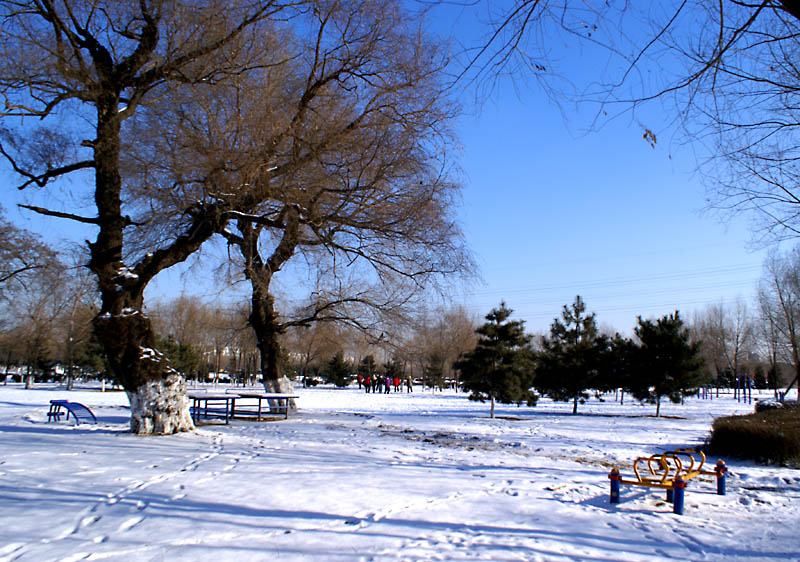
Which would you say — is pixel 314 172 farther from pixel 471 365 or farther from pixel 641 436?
pixel 471 365

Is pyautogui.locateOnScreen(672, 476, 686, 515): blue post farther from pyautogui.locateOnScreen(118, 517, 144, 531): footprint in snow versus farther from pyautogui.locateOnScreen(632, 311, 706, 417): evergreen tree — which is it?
pyautogui.locateOnScreen(632, 311, 706, 417): evergreen tree

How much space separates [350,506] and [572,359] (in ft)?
80.0

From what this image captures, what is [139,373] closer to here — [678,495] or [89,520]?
[89,520]

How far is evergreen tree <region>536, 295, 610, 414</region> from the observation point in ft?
92.6

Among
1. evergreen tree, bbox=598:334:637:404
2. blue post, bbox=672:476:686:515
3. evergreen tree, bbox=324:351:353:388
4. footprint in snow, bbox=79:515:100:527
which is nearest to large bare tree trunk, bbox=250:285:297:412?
footprint in snow, bbox=79:515:100:527

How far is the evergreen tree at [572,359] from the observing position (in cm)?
2823

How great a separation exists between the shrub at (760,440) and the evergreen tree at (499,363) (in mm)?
11530

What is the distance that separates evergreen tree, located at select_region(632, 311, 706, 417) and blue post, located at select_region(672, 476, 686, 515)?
22089 millimetres

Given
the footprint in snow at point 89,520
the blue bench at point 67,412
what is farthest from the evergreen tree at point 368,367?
the footprint in snow at point 89,520

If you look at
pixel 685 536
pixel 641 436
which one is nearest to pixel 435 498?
pixel 685 536

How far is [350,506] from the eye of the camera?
6000mm

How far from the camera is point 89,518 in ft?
17.1

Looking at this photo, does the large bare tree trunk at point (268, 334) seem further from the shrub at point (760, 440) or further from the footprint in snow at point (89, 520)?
the footprint in snow at point (89, 520)

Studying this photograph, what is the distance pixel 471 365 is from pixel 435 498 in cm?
1841
